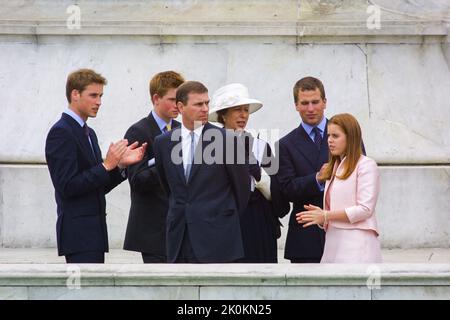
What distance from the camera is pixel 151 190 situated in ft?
29.8

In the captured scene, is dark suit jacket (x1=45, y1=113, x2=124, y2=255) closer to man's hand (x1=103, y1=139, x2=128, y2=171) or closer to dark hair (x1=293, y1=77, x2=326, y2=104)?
man's hand (x1=103, y1=139, x2=128, y2=171)

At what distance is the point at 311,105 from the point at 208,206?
3.35ft

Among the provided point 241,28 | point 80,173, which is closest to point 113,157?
point 80,173

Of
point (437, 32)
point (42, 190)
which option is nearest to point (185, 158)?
point (42, 190)

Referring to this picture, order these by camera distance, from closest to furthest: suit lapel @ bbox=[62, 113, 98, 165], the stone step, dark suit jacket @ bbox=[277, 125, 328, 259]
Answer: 1. suit lapel @ bbox=[62, 113, 98, 165]
2. dark suit jacket @ bbox=[277, 125, 328, 259]
3. the stone step

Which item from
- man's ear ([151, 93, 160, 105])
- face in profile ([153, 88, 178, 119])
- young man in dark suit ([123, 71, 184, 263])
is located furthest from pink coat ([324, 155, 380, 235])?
man's ear ([151, 93, 160, 105])

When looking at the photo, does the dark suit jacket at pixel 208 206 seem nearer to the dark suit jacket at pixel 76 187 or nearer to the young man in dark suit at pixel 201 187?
the young man in dark suit at pixel 201 187

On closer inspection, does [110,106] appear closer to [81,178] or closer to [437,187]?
[437,187]

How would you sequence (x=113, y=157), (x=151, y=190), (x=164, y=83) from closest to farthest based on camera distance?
(x=113, y=157)
(x=151, y=190)
(x=164, y=83)

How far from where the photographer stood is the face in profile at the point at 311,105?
29.0 ft

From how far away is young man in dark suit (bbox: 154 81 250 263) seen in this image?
825 centimetres

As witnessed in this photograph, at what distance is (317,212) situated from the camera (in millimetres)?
8156

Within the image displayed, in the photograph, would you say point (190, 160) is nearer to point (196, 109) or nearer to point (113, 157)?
point (196, 109)

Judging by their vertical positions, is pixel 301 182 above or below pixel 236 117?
below
